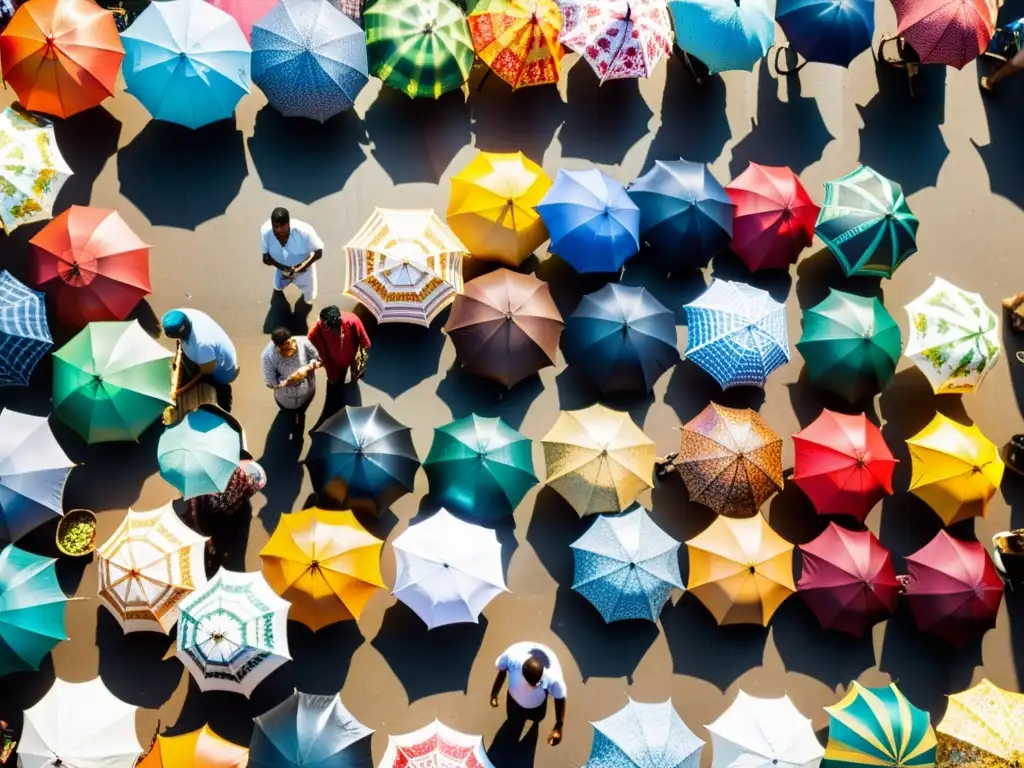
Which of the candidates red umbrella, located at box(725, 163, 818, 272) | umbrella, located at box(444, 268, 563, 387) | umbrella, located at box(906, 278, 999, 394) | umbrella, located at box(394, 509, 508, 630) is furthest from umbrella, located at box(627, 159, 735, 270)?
umbrella, located at box(394, 509, 508, 630)

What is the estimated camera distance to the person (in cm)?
1068

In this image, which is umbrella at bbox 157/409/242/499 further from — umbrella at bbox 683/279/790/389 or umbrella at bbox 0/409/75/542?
umbrella at bbox 683/279/790/389

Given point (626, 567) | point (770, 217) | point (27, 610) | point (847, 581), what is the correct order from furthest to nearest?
point (770, 217) < point (847, 581) < point (626, 567) < point (27, 610)

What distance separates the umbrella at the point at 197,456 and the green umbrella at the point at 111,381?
72 centimetres

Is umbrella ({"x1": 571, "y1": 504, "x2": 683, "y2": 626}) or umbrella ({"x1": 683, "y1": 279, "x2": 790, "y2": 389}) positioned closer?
umbrella ({"x1": 571, "y1": 504, "x2": 683, "y2": 626})

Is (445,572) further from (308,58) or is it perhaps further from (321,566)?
(308,58)

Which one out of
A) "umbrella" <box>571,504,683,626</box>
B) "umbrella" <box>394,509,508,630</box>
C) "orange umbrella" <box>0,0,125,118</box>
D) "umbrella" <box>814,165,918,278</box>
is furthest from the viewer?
"umbrella" <box>814,165,918,278</box>

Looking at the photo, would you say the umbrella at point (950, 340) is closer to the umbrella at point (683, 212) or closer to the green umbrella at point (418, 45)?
the umbrella at point (683, 212)

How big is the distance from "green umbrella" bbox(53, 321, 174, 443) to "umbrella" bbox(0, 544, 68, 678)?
157 centimetres

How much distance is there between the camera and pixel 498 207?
42.1ft

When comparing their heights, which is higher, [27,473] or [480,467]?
[27,473]

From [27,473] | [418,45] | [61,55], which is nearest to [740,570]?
[418,45]

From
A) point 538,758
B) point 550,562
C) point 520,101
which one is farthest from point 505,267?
point 538,758

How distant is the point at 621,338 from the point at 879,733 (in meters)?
5.30
